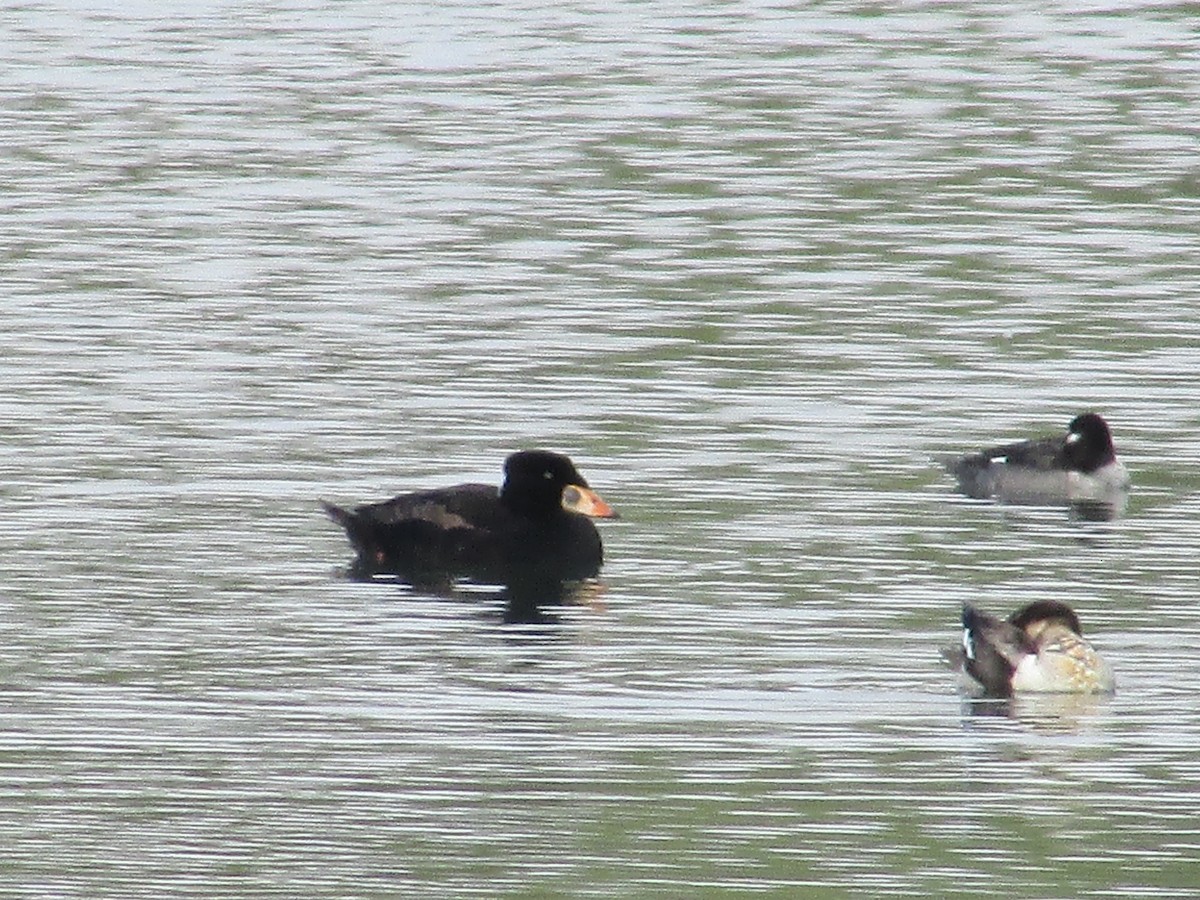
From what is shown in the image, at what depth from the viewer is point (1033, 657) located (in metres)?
15.7

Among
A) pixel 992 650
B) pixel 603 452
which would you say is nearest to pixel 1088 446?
pixel 603 452

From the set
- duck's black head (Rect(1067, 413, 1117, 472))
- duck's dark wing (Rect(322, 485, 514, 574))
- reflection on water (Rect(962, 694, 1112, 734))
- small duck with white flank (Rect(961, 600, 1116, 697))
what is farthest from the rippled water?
duck's black head (Rect(1067, 413, 1117, 472))

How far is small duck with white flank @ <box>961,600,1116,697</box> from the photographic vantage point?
15.5m

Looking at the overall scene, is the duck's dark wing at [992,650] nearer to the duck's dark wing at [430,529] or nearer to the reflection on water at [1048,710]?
the reflection on water at [1048,710]

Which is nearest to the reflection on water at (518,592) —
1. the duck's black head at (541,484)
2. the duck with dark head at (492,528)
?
the duck with dark head at (492,528)

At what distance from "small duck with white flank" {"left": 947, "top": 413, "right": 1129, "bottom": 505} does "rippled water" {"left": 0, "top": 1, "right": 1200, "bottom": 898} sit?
0.23 m

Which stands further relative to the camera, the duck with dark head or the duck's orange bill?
the duck's orange bill

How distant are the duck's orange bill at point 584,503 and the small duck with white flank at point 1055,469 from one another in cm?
293

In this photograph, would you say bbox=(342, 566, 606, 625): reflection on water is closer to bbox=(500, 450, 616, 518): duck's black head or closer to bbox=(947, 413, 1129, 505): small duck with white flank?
bbox=(500, 450, 616, 518): duck's black head

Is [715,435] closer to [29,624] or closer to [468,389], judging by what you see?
[468,389]

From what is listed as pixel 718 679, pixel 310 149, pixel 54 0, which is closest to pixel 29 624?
pixel 718 679

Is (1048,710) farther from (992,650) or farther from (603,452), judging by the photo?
(603,452)

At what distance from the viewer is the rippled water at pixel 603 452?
1310cm

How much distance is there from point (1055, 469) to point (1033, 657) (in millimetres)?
5767
